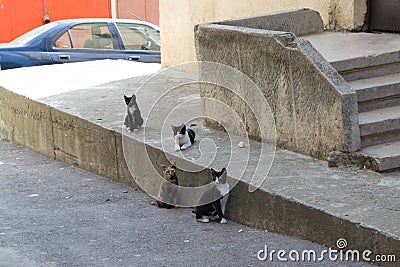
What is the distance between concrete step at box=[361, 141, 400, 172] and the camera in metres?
6.62

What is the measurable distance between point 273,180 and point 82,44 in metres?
8.76

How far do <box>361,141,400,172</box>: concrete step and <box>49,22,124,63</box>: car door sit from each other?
8396 mm

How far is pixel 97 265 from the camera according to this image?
5.98m

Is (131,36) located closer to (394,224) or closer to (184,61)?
(184,61)

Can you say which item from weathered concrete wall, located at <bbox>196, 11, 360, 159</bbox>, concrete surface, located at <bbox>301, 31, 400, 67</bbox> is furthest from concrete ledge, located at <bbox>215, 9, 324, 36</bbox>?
weathered concrete wall, located at <bbox>196, 11, 360, 159</bbox>

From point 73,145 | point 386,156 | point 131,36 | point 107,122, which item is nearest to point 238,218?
point 386,156

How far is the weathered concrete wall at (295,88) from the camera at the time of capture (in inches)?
269

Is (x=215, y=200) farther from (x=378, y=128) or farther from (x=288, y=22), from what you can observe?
(x=288, y=22)

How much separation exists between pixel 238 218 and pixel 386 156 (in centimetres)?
131

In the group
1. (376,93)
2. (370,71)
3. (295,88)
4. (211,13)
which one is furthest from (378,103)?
(211,13)

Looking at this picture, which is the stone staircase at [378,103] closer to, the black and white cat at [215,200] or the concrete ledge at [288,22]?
the black and white cat at [215,200]

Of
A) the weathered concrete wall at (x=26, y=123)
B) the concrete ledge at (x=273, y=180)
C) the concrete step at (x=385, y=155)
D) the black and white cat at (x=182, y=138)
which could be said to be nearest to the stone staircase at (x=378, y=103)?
the concrete step at (x=385, y=155)

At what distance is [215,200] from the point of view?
6.74 meters

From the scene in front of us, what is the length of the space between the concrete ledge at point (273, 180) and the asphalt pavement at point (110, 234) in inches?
5.6
